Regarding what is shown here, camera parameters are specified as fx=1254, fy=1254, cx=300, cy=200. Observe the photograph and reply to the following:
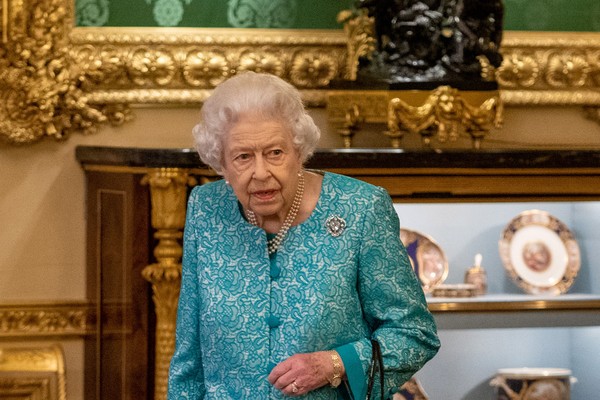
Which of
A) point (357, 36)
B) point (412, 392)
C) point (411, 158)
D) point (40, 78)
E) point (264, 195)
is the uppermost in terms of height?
point (357, 36)

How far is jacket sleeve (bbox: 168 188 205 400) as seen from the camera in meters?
2.59

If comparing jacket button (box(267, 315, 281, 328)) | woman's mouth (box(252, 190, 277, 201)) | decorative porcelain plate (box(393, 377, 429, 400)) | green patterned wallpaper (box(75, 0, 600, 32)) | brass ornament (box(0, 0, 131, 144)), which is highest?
green patterned wallpaper (box(75, 0, 600, 32))

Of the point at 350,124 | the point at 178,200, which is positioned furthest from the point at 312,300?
the point at 350,124

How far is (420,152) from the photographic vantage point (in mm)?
3785

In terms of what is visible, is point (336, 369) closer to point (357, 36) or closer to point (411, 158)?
point (411, 158)

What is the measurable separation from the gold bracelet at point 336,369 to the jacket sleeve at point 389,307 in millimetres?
17

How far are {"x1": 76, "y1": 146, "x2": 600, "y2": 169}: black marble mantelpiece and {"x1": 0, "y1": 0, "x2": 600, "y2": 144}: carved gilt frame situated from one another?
486 mm

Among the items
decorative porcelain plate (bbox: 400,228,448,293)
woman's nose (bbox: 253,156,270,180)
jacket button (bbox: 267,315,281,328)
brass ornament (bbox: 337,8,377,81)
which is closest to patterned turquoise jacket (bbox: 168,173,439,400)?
jacket button (bbox: 267,315,281,328)

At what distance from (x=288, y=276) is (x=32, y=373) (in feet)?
6.78

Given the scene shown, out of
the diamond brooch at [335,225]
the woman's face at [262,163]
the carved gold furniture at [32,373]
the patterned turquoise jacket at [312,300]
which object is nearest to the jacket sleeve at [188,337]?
the patterned turquoise jacket at [312,300]

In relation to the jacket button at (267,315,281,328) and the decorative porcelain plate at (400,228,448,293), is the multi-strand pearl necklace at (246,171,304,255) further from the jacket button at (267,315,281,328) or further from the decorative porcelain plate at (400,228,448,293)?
the decorative porcelain plate at (400,228,448,293)

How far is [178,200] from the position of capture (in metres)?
3.60

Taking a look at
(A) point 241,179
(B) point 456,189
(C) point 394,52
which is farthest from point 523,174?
Result: (A) point 241,179

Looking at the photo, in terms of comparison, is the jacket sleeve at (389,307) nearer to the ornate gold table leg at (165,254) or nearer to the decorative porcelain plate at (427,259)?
the ornate gold table leg at (165,254)
